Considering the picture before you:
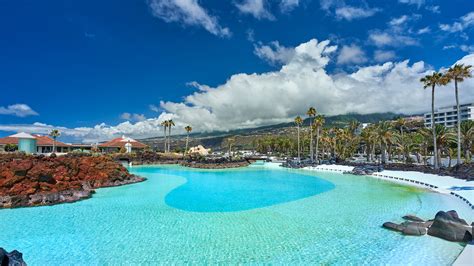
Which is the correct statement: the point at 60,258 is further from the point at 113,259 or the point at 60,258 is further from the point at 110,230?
the point at 110,230

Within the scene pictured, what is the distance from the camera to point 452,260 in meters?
6.95

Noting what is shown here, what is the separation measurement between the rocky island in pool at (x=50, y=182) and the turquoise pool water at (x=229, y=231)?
4.71 feet

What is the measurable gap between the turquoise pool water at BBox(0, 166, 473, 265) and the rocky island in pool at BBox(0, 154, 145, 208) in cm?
143

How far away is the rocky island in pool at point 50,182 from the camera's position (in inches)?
615

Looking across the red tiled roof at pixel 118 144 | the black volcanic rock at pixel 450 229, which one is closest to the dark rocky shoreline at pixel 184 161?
the red tiled roof at pixel 118 144

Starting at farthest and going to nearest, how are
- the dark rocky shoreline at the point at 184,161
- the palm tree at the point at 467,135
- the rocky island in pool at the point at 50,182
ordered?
the dark rocky shoreline at the point at 184,161
the palm tree at the point at 467,135
the rocky island in pool at the point at 50,182

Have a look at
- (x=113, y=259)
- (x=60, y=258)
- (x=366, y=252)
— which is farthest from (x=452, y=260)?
(x=60, y=258)

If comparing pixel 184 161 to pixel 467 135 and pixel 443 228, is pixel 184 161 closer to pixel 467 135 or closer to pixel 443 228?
pixel 467 135

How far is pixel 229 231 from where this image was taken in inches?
405

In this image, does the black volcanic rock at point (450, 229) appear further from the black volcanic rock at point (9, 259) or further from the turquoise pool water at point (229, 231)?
the black volcanic rock at point (9, 259)


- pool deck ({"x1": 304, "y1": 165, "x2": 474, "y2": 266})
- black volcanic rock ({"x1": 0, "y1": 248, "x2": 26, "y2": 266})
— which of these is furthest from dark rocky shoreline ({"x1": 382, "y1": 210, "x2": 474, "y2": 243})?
black volcanic rock ({"x1": 0, "y1": 248, "x2": 26, "y2": 266})

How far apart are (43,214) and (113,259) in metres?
8.03

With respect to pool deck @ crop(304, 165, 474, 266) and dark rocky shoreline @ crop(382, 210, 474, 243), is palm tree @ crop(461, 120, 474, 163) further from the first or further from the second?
dark rocky shoreline @ crop(382, 210, 474, 243)

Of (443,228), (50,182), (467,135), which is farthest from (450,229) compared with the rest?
(467,135)
